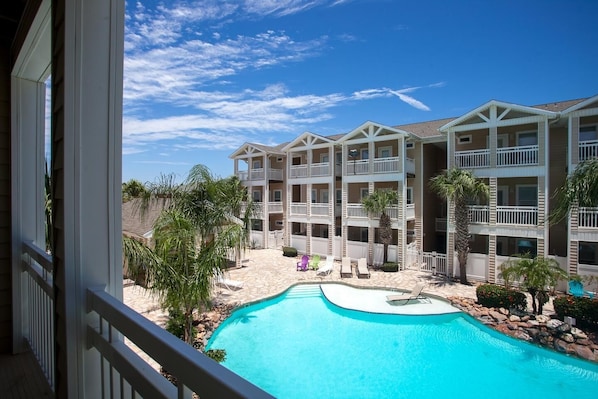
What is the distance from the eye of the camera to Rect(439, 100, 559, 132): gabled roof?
46.0ft

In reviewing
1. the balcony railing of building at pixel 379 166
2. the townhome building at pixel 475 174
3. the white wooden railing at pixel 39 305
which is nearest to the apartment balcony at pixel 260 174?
the townhome building at pixel 475 174

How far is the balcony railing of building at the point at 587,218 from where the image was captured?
12617 millimetres

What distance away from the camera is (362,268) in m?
16.5

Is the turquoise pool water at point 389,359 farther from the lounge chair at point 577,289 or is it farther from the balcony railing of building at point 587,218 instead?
the balcony railing of building at point 587,218

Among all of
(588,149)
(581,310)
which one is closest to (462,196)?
(588,149)

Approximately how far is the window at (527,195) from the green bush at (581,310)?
6697mm

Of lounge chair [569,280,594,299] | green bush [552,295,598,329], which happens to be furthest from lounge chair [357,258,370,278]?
lounge chair [569,280,594,299]

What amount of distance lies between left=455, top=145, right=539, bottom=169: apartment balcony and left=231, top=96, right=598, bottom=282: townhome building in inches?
1.6

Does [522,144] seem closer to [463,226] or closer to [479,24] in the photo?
[463,226]

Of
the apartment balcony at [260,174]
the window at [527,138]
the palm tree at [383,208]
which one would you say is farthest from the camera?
the apartment balcony at [260,174]

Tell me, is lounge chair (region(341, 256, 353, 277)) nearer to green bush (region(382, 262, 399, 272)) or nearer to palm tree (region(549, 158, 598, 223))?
green bush (region(382, 262, 399, 272))

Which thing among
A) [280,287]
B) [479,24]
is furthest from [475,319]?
[479,24]

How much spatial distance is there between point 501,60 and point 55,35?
36648 millimetres

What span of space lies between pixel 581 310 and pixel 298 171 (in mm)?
16146
